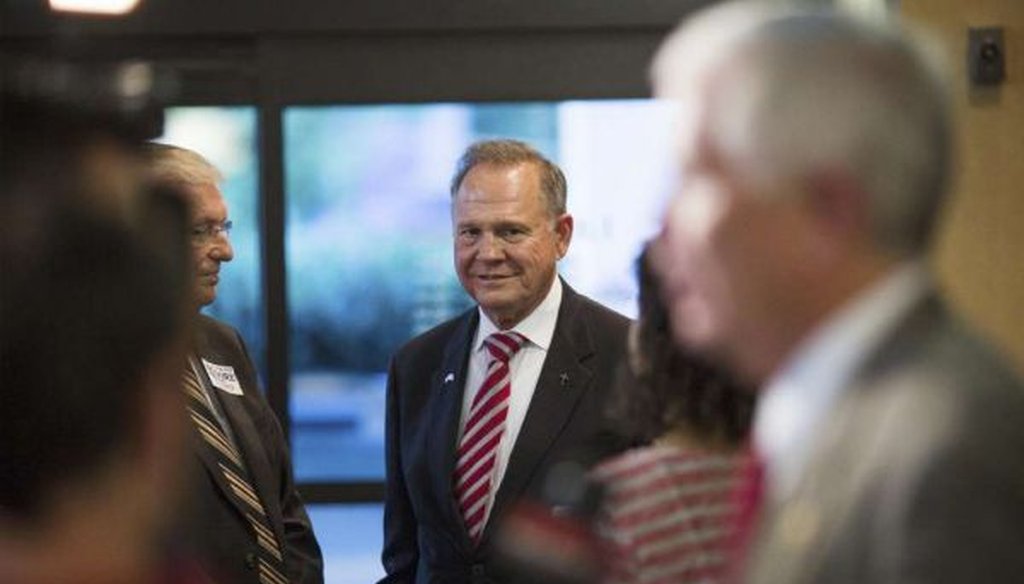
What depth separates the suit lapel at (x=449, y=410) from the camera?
4.21 meters

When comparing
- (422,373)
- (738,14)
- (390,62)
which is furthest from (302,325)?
(738,14)

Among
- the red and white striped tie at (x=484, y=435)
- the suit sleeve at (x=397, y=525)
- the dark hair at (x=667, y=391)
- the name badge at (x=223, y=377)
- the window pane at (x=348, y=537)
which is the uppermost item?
the dark hair at (x=667, y=391)

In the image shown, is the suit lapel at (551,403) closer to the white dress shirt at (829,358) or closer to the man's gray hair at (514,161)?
the man's gray hair at (514,161)

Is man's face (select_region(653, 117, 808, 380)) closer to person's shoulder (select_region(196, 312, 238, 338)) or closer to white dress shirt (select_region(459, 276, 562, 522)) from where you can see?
white dress shirt (select_region(459, 276, 562, 522))

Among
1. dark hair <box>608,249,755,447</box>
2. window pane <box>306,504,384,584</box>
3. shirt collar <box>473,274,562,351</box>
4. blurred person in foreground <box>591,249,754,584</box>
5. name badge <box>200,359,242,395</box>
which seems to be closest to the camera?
blurred person in foreground <box>591,249,754,584</box>

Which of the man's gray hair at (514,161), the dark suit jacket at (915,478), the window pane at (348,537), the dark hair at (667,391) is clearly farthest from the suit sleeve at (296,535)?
the dark suit jacket at (915,478)

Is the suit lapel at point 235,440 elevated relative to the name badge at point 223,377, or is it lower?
lower

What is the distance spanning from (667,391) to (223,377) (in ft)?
5.51

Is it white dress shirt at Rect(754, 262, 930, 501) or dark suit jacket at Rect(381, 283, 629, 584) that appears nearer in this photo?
white dress shirt at Rect(754, 262, 930, 501)

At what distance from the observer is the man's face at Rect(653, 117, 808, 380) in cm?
146

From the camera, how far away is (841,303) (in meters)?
1.46

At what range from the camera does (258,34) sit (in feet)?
22.7

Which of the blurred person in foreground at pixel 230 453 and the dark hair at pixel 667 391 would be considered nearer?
the dark hair at pixel 667 391

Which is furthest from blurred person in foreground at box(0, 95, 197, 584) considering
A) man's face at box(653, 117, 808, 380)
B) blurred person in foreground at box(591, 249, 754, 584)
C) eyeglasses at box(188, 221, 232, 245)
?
eyeglasses at box(188, 221, 232, 245)
